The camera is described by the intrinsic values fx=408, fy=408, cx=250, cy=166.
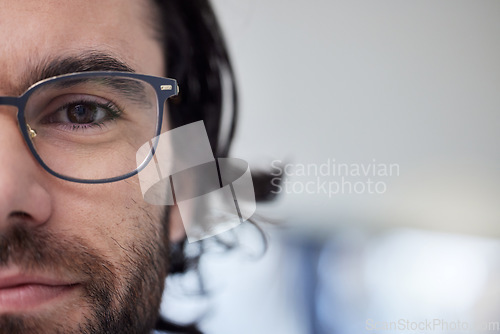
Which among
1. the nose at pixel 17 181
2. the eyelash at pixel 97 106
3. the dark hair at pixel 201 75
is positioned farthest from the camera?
the dark hair at pixel 201 75

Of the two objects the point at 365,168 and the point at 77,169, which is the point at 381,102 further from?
the point at 77,169

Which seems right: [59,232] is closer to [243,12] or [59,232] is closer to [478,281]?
[243,12]

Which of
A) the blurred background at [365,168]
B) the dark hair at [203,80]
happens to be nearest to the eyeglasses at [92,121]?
the dark hair at [203,80]

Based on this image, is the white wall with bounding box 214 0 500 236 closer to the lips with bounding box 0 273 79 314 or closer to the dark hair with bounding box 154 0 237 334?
the dark hair with bounding box 154 0 237 334

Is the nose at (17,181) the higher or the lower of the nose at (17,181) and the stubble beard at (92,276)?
the higher

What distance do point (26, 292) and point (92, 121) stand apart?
0.93ft

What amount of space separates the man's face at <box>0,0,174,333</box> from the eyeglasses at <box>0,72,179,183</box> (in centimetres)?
2

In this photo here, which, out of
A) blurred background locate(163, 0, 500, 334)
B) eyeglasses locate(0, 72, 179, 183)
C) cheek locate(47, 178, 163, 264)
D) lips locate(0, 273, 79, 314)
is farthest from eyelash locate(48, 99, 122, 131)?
blurred background locate(163, 0, 500, 334)

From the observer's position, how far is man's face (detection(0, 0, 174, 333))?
1.87ft

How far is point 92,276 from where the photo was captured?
632mm

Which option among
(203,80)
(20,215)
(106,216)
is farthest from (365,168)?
(20,215)

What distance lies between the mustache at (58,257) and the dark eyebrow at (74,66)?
0.22 m

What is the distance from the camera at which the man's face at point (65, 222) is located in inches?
22.5

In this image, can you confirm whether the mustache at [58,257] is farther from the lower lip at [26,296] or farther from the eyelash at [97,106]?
the eyelash at [97,106]
